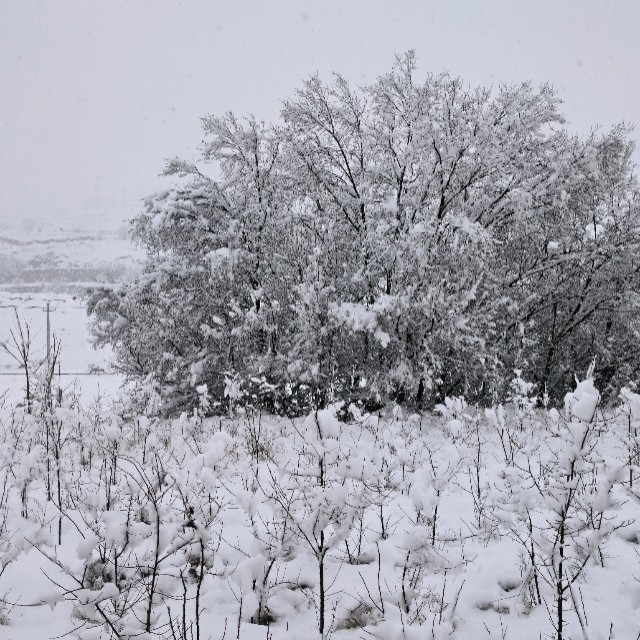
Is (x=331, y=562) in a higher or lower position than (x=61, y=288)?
lower

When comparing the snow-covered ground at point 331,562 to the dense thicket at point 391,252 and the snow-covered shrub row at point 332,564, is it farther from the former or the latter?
the dense thicket at point 391,252

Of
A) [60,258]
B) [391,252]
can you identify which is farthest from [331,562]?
[60,258]

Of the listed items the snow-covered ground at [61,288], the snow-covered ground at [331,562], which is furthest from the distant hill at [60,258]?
the snow-covered ground at [331,562]

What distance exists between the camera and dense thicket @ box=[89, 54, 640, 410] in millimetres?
9547

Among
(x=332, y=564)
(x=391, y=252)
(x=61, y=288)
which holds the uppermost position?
(x=391, y=252)

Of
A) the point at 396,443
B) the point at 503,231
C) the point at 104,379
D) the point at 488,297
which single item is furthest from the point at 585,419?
the point at 104,379

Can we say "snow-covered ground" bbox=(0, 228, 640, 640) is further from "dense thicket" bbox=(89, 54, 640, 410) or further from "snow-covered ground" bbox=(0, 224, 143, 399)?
"dense thicket" bbox=(89, 54, 640, 410)

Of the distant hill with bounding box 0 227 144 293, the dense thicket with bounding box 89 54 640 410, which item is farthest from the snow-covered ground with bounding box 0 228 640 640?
the distant hill with bounding box 0 227 144 293

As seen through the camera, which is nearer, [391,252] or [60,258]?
[391,252]

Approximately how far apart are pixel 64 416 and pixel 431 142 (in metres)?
8.41

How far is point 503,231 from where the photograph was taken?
11031mm

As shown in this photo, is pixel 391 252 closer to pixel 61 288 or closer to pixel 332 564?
pixel 332 564

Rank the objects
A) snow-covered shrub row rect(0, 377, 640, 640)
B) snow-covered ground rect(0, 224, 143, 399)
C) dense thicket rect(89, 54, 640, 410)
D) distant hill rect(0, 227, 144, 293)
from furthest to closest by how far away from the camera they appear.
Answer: distant hill rect(0, 227, 144, 293)
snow-covered ground rect(0, 224, 143, 399)
dense thicket rect(89, 54, 640, 410)
snow-covered shrub row rect(0, 377, 640, 640)

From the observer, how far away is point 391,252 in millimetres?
9484
